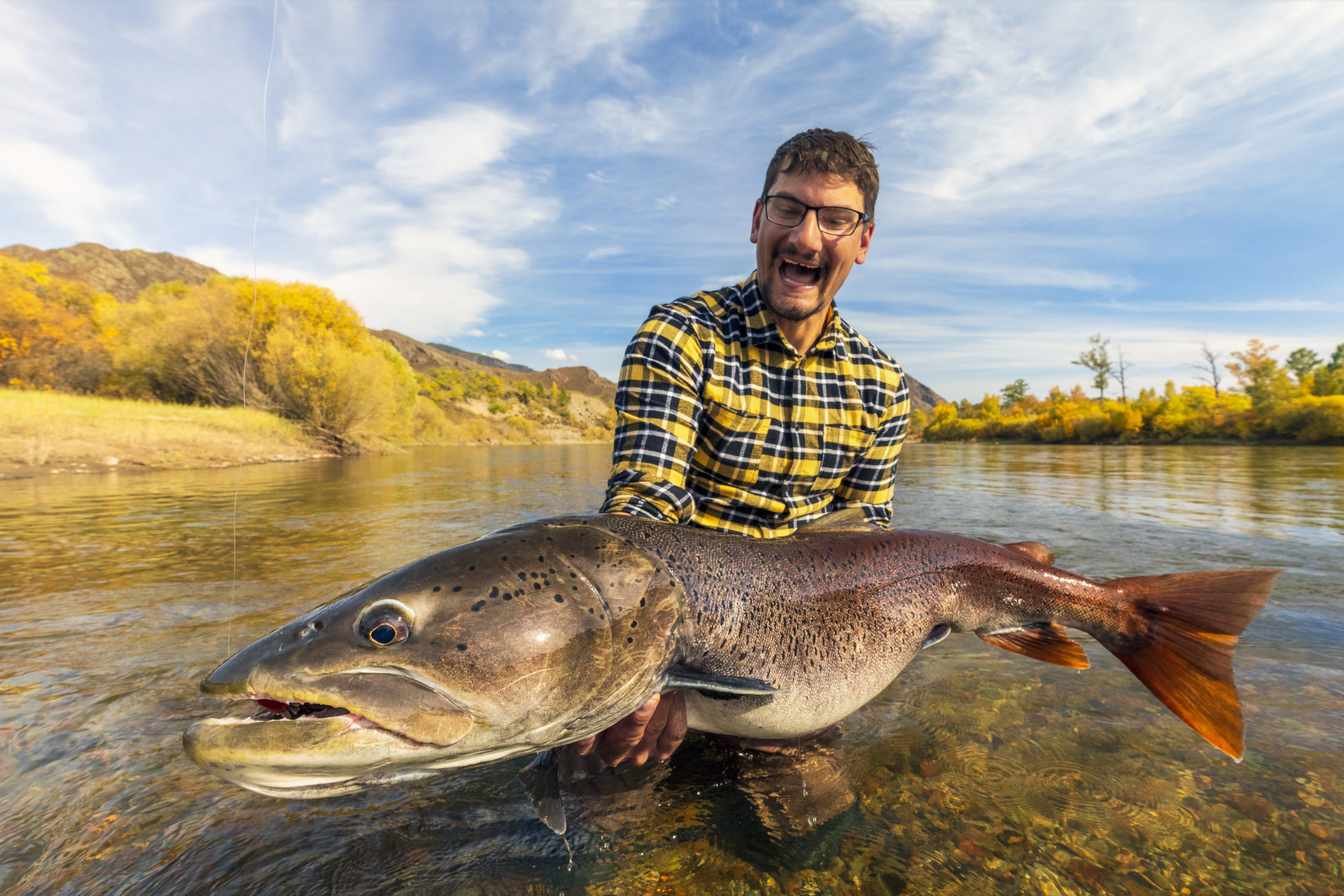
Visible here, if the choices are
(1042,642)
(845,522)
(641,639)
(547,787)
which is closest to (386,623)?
(641,639)

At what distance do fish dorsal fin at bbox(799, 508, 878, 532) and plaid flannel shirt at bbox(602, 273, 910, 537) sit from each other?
0.46 meters

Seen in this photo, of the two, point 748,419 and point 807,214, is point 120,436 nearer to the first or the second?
point 748,419

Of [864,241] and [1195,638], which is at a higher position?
[864,241]

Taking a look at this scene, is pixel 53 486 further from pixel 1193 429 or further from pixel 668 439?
pixel 1193 429

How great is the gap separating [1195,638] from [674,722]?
2.07m

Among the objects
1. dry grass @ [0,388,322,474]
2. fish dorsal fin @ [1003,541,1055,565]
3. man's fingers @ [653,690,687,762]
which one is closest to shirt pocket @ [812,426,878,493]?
fish dorsal fin @ [1003,541,1055,565]

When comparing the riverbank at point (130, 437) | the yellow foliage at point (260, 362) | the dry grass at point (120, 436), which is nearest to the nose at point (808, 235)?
the riverbank at point (130, 437)

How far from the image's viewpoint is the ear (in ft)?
11.2

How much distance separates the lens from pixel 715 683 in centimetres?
184

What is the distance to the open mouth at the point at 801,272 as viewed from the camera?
3.22 meters

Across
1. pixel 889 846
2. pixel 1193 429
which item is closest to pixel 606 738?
pixel 889 846

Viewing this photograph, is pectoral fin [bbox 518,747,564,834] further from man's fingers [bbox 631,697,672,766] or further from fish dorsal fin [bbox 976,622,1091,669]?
fish dorsal fin [bbox 976,622,1091,669]

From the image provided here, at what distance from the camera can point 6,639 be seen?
3816 mm

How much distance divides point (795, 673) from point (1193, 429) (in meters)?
54.1
